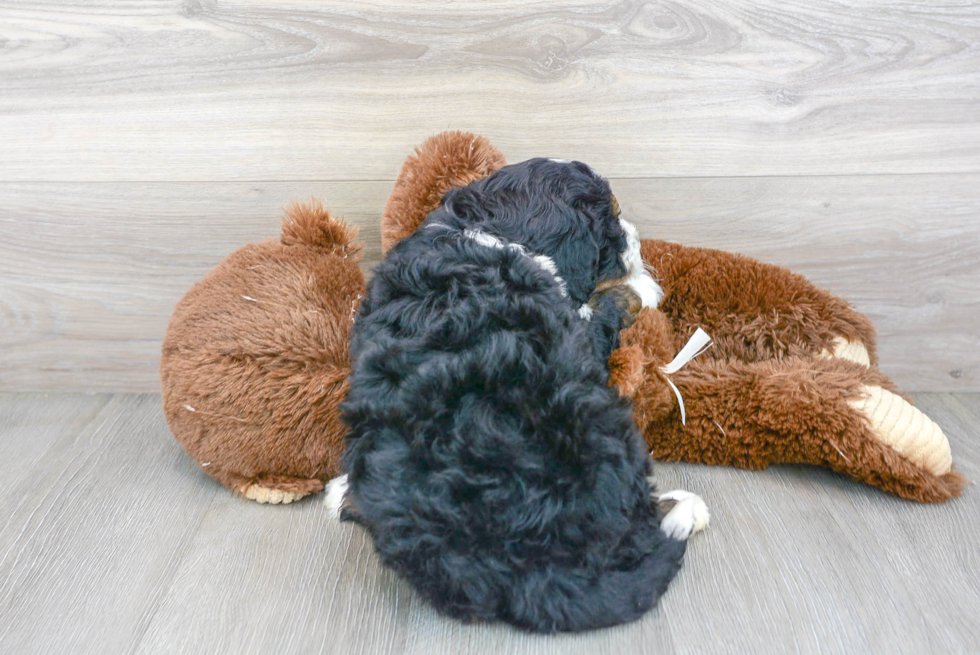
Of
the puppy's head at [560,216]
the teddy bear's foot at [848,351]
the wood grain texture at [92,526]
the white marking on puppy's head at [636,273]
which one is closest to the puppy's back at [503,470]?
the puppy's head at [560,216]

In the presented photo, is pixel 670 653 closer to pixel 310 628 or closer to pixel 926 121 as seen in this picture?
pixel 310 628

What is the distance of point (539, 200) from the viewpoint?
1.08m

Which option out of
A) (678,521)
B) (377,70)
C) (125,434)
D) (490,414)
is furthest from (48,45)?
(678,521)

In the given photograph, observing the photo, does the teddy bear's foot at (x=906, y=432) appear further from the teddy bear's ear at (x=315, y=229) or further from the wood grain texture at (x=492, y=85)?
the teddy bear's ear at (x=315, y=229)

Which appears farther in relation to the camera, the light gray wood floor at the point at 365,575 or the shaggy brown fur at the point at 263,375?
the shaggy brown fur at the point at 263,375

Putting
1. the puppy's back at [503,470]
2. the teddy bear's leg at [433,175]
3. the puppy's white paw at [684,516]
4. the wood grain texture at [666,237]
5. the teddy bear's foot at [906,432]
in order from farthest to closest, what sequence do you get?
the wood grain texture at [666,237]
the teddy bear's leg at [433,175]
the teddy bear's foot at [906,432]
the puppy's white paw at [684,516]
the puppy's back at [503,470]

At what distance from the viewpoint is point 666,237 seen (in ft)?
4.68

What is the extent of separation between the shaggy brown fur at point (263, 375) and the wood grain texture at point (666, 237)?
0.86 feet

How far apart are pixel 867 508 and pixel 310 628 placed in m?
0.87

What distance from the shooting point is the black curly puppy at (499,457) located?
0.83 metres

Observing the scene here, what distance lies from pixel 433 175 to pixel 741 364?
0.65 meters

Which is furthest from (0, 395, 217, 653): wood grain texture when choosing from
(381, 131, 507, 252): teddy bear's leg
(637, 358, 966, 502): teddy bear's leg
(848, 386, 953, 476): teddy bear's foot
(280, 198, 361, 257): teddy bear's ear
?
(848, 386, 953, 476): teddy bear's foot

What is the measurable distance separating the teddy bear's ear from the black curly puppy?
273 mm

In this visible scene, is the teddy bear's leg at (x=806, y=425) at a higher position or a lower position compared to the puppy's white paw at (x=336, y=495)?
higher
